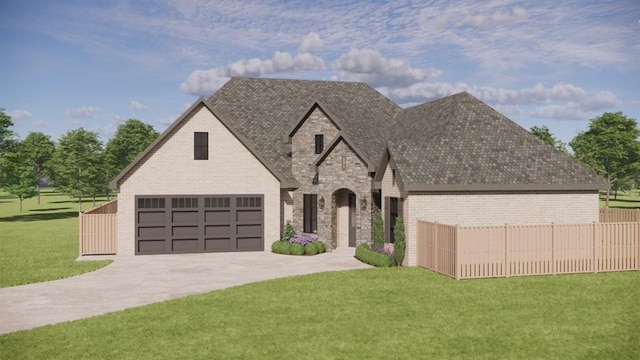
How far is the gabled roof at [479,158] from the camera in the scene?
22.5 metres

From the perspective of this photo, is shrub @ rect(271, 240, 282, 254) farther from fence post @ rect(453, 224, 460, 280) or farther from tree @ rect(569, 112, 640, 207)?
tree @ rect(569, 112, 640, 207)

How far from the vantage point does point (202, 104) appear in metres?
27.0

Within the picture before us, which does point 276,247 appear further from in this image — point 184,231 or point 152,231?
point 152,231

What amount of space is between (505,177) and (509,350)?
12879mm

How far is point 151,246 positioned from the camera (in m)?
26.9

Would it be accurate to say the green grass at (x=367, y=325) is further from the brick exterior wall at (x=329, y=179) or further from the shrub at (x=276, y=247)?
the brick exterior wall at (x=329, y=179)

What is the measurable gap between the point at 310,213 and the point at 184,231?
683cm

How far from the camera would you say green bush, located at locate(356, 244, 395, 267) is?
22125 mm

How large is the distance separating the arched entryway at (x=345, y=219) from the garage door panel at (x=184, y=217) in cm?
740

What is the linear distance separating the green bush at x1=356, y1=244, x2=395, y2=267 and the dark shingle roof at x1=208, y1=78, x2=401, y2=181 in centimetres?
635

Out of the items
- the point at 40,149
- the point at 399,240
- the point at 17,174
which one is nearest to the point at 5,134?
the point at 17,174

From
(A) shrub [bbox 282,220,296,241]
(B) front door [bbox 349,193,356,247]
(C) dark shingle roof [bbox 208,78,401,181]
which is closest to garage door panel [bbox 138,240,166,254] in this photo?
(A) shrub [bbox 282,220,296,241]

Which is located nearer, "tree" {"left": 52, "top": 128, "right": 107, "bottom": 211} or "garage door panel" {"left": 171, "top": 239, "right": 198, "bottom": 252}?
"garage door panel" {"left": 171, "top": 239, "right": 198, "bottom": 252}

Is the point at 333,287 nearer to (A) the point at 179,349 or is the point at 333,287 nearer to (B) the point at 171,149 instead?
(A) the point at 179,349
